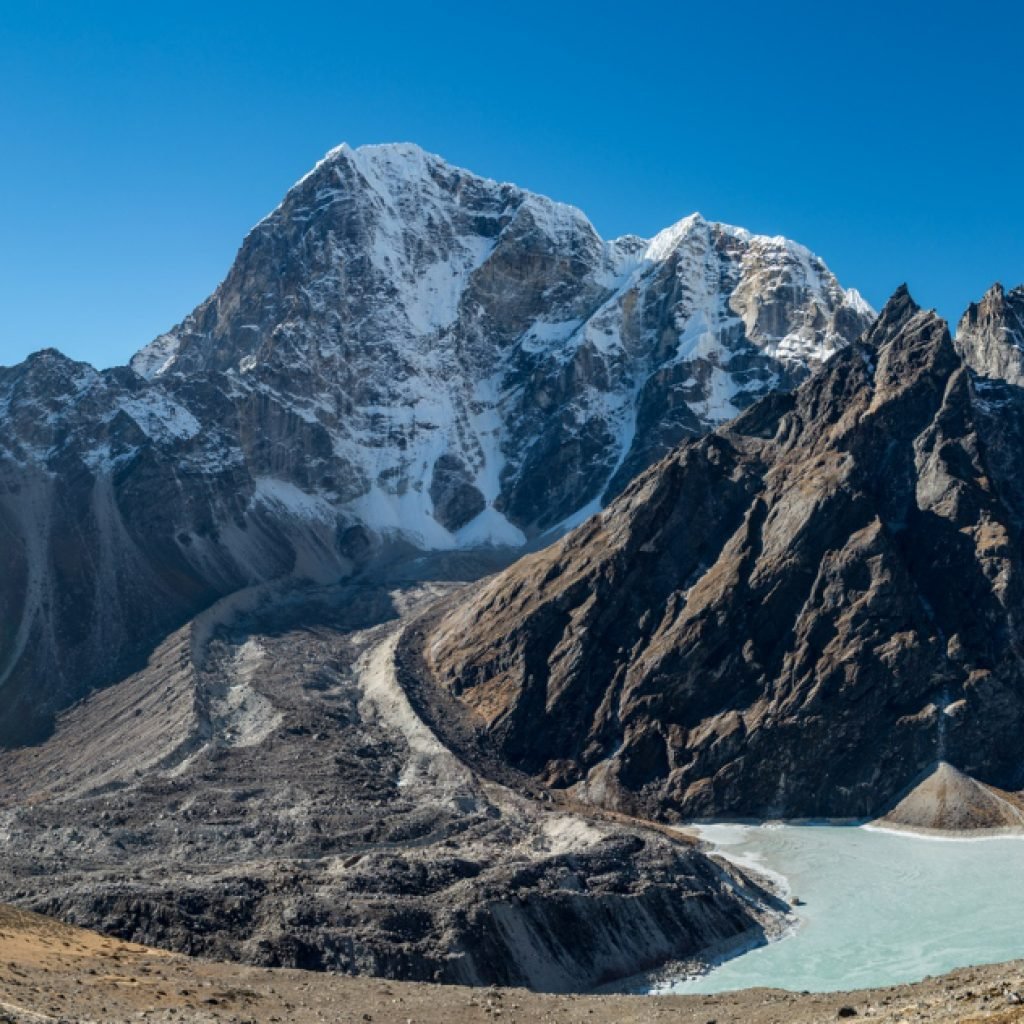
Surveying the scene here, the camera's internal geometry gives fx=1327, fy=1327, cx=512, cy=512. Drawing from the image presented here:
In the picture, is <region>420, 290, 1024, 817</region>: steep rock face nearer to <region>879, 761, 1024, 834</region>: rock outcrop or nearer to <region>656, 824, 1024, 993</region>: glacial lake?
<region>879, 761, 1024, 834</region>: rock outcrop

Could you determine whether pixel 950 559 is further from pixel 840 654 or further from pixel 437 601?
pixel 437 601

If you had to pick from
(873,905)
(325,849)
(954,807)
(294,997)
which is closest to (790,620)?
(954,807)

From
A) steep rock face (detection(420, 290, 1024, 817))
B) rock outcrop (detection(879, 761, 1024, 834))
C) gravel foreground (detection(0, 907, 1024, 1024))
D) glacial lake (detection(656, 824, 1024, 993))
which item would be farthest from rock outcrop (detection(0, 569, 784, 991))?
rock outcrop (detection(879, 761, 1024, 834))

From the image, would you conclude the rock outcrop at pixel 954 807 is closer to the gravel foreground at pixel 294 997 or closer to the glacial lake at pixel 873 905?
the glacial lake at pixel 873 905

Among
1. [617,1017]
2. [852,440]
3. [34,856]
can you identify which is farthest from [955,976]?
[852,440]

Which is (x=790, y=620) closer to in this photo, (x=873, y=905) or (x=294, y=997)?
(x=873, y=905)
